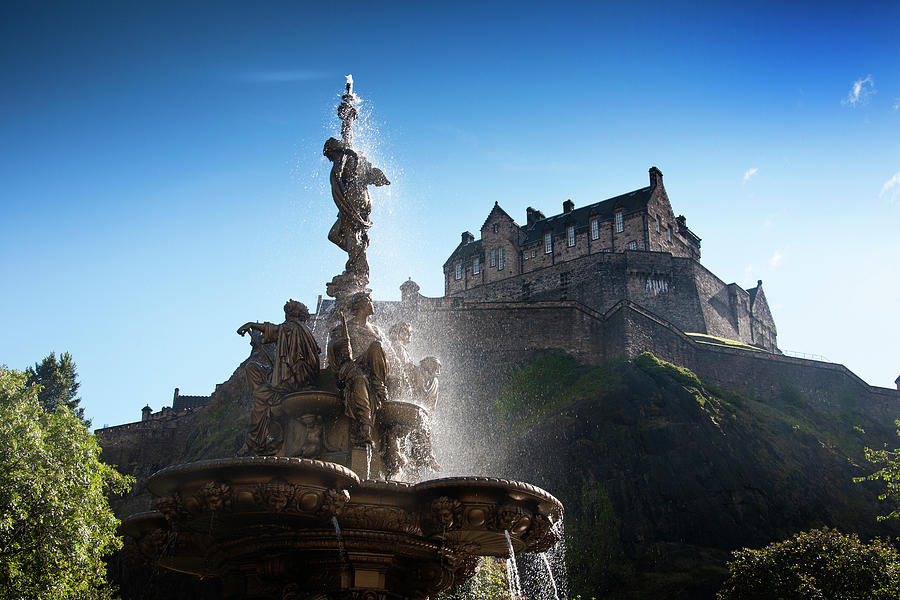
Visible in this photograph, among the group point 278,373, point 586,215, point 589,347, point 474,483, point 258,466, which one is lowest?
point 474,483

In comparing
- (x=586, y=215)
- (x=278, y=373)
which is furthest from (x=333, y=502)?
(x=586, y=215)

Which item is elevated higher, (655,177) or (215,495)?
(655,177)

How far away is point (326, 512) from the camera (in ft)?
22.1

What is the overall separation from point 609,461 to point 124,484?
2138cm

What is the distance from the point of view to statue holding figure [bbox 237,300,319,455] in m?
8.35

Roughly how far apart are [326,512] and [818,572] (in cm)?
1789

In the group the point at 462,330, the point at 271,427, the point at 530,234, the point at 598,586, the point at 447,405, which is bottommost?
the point at 598,586

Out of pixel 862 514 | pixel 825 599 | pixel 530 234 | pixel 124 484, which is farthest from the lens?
pixel 530 234

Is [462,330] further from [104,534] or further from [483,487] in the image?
[483,487]

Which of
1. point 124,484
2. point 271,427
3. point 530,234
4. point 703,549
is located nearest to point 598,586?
point 703,549

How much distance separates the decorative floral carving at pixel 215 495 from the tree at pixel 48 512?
12.7 meters

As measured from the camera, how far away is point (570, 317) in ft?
153

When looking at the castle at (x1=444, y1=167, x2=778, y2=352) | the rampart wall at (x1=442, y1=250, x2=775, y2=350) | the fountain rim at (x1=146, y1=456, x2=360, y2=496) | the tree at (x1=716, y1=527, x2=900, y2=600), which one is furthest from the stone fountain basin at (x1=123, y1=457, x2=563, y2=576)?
the rampart wall at (x1=442, y1=250, x2=775, y2=350)

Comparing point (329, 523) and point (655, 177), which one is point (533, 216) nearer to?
point (655, 177)
